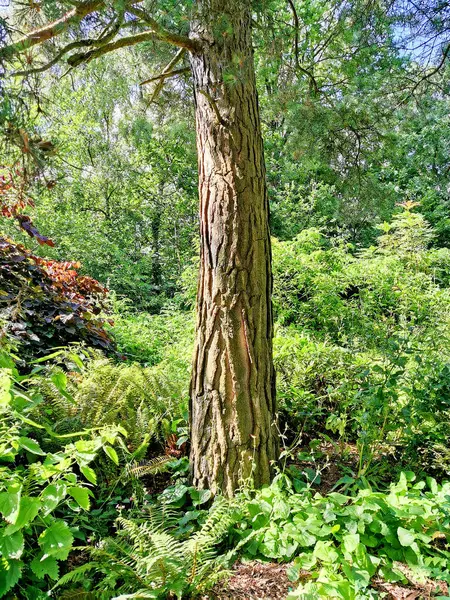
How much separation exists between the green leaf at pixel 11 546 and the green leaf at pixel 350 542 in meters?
1.06

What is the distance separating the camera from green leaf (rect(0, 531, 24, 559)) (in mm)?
1089

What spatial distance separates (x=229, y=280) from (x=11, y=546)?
1.24m

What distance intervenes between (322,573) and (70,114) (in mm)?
10949

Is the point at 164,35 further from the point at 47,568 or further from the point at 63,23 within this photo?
the point at 47,568

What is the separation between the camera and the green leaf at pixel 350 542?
1.38 metres

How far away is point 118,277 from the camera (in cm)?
876

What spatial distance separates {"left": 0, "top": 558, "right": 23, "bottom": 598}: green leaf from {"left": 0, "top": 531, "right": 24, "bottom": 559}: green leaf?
0.04 m

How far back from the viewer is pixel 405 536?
4.59ft

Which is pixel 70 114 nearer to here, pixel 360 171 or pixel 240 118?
pixel 360 171

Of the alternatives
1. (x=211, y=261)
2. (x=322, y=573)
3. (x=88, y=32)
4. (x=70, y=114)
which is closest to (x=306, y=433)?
(x=322, y=573)

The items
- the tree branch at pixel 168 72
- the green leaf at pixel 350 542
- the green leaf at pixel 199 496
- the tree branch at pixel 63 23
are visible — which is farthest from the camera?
the tree branch at pixel 168 72

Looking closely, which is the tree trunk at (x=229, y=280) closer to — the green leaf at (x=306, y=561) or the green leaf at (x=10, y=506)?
the green leaf at (x=306, y=561)

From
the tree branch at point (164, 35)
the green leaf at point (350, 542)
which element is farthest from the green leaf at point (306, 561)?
the tree branch at point (164, 35)

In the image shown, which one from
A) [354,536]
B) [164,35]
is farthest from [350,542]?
[164,35]
